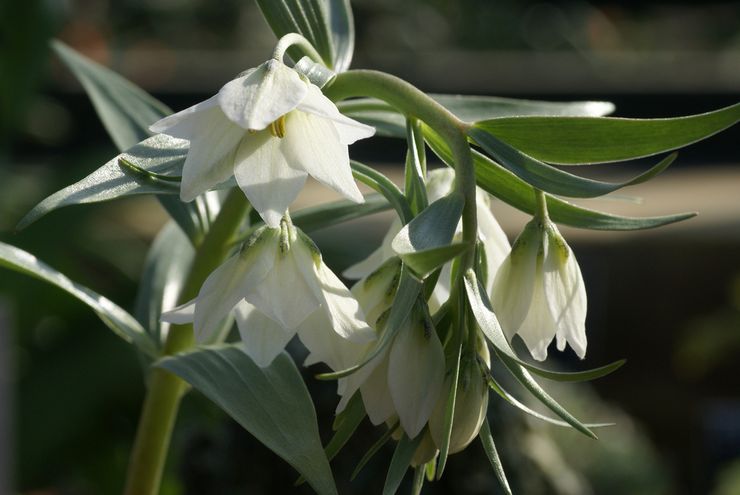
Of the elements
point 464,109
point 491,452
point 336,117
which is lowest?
point 491,452

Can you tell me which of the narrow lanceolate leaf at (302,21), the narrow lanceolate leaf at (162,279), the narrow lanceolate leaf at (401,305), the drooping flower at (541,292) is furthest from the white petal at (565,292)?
the narrow lanceolate leaf at (162,279)

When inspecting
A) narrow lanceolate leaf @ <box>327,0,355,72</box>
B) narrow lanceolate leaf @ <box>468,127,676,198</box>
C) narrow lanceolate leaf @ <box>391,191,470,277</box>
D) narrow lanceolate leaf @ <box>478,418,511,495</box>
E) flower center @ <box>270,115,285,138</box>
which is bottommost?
narrow lanceolate leaf @ <box>478,418,511,495</box>

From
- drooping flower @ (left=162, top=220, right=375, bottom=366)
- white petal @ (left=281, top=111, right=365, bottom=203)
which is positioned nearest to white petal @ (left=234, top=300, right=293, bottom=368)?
drooping flower @ (left=162, top=220, right=375, bottom=366)

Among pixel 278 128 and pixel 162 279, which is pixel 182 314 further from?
pixel 162 279

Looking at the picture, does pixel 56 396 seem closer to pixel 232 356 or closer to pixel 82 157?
pixel 82 157

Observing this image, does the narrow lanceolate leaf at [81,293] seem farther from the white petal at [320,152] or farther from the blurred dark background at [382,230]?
the blurred dark background at [382,230]

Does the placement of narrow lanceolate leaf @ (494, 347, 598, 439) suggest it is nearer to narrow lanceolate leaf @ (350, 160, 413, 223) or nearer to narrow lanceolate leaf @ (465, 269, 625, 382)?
narrow lanceolate leaf @ (465, 269, 625, 382)

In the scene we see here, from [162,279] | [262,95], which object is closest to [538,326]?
[262,95]
